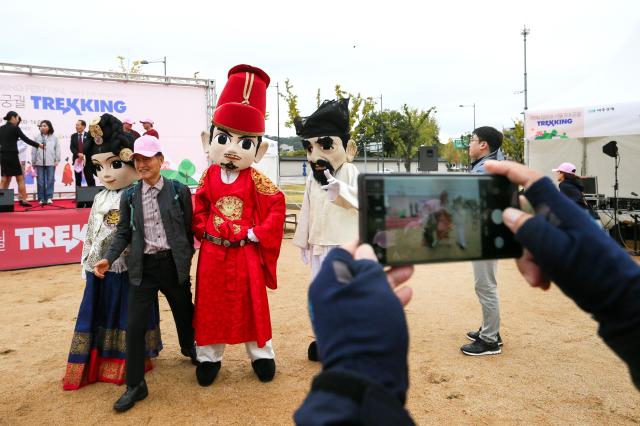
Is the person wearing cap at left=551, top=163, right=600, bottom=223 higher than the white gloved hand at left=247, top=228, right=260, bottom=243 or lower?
higher

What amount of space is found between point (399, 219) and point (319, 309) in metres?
0.29

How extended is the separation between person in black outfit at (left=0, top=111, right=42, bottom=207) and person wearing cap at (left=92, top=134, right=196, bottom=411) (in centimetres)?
703

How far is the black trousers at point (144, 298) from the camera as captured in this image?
10.2 ft

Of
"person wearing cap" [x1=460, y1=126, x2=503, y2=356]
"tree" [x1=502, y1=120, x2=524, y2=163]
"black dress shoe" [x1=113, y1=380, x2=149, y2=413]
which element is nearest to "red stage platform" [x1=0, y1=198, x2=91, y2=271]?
"black dress shoe" [x1=113, y1=380, x2=149, y2=413]

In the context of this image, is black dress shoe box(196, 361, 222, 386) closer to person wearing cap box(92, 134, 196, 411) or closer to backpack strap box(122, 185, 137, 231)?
person wearing cap box(92, 134, 196, 411)

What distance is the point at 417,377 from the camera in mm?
3475

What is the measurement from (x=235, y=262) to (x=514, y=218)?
265cm

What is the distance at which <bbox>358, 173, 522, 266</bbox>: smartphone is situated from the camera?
1.00 meters

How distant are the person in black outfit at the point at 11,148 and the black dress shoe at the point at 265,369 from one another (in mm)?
7642

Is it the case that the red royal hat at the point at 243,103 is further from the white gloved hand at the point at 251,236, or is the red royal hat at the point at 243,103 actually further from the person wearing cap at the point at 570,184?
the person wearing cap at the point at 570,184

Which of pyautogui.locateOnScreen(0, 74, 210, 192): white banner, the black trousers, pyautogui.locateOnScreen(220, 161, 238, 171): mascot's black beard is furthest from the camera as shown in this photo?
pyautogui.locateOnScreen(0, 74, 210, 192): white banner

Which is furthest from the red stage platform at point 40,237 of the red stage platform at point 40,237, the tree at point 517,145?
the tree at point 517,145

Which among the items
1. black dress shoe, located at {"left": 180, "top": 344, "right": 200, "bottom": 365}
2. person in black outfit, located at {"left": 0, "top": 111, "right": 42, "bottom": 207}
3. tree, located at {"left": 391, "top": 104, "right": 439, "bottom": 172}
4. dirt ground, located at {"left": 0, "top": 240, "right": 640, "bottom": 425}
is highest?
tree, located at {"left": 391, "top": 104, "right": 439, "bottom": 172}

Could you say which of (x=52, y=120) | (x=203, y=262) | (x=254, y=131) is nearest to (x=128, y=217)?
(x=203, y=262)
